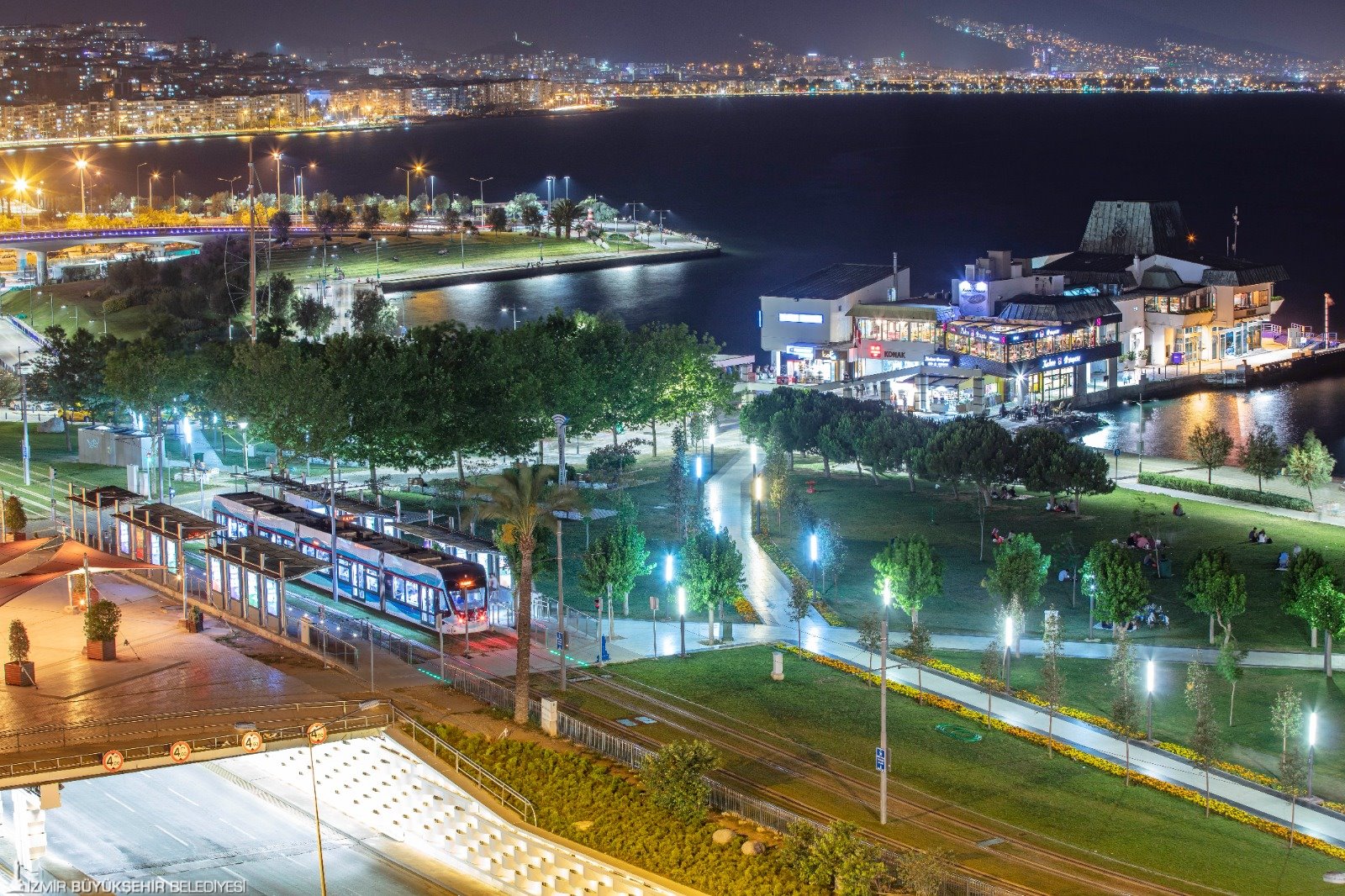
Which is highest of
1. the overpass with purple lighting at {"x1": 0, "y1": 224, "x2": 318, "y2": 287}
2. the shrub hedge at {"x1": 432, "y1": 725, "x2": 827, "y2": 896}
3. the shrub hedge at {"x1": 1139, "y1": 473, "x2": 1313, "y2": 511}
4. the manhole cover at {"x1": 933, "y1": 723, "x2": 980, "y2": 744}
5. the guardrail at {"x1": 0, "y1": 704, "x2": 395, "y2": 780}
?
the overpass with purple lighting at {"x1": 0, "y1": 224, "x2": 318, "y2": 287}

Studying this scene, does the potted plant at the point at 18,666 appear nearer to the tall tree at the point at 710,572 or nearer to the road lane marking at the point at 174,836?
the road lane marking at the point at 174,836

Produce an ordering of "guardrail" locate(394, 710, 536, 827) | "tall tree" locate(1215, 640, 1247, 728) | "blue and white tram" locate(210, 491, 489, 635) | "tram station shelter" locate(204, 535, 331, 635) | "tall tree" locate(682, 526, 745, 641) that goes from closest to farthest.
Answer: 1. "guardrail" locate(394, 710, 536, 827)
2. "tram station shelter" locate(204, 535, 331, 635)
3. "tall tree" locate(1215, 640, 1247, 728)
4. "blue and white tram" locate(210, 491, 489, 635)
5. "tall tree" locate(682, 526, 745, 641)

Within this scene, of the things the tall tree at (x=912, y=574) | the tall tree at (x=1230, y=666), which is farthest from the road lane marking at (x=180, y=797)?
the tall tree at (x=1230, y=666)

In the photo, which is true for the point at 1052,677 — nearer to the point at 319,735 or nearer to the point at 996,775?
the point at 996,775

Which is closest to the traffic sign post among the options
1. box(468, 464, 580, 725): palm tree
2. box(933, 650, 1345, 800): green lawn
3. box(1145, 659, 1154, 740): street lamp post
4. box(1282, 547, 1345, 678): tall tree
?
box(468, 464, 580, 725): palm tree

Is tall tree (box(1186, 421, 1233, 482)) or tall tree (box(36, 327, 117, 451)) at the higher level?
tall tree (box(36, 327, 117, 451))

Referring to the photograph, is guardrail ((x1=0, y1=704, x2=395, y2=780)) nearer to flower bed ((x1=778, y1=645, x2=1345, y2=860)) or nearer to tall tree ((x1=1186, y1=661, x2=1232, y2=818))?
flower bed ((x1=778, y1=645, x2=1345, y2=860))

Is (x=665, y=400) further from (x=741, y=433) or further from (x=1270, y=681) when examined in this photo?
(x=1270, y=681)
